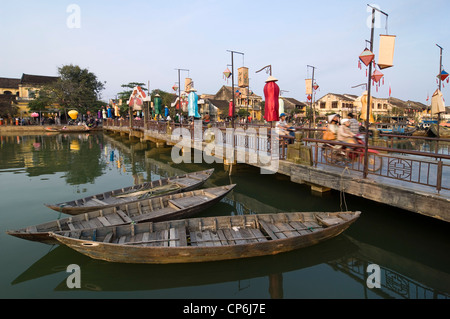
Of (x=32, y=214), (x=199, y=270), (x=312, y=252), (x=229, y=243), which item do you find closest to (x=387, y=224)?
(x=312, y=252)

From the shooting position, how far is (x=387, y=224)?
739cm

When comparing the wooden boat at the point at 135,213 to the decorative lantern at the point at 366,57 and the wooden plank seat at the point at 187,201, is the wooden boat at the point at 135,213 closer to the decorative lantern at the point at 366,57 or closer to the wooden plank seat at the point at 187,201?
the wooden plank seat at the point at 187,201

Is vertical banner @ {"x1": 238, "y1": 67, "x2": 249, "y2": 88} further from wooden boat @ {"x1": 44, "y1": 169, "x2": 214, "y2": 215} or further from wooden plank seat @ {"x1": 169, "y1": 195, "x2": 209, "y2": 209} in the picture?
wooden plank seat @ {"x1": 169, "y1": 195, "x2": 209, "y2": 209}

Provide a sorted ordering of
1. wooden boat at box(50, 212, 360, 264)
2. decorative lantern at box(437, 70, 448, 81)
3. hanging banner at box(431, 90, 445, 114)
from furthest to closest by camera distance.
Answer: decorative lantern at box(437, 70, 448, 81) → hanging banner at box(431, 90, 445, 114) → wooden boat at box(50, 212, 360, 264)

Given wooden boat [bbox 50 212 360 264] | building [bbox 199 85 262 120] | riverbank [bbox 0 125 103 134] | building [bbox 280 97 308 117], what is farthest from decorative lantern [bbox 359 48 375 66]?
building [bbox 280 97 308 117]

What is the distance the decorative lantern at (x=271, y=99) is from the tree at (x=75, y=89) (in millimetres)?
42242

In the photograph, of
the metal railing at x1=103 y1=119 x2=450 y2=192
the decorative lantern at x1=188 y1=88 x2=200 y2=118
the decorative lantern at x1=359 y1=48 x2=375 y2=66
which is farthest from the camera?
the decorative lantern at x1=188 y1=88 x2=200 y2=118

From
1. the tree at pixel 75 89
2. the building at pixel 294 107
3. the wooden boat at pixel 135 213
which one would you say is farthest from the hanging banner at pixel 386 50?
the building at pixel 294 107

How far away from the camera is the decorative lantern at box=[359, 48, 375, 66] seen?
6793 millimetres

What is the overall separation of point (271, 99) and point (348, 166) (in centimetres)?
354

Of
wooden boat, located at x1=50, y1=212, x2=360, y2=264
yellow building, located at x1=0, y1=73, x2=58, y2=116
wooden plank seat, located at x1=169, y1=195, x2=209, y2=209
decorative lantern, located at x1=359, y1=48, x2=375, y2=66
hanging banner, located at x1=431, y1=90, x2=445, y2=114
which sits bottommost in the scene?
wooden boat, located at x1=50, y1=212, x2=360, y2=264

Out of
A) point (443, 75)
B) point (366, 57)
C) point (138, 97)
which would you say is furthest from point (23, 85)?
point (443, 75)

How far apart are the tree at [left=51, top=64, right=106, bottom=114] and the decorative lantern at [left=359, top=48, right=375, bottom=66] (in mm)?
45730

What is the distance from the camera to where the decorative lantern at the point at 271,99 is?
389 inches
